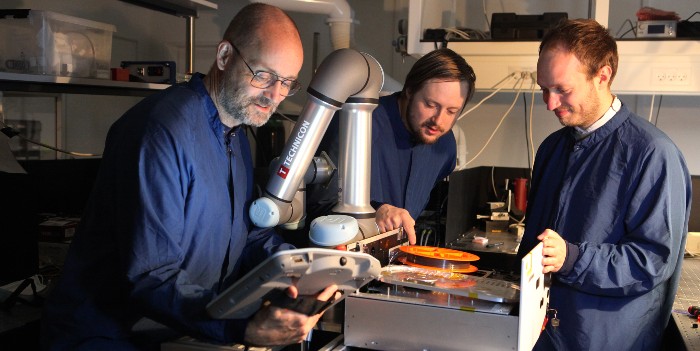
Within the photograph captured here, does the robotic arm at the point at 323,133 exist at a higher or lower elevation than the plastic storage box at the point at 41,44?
lower

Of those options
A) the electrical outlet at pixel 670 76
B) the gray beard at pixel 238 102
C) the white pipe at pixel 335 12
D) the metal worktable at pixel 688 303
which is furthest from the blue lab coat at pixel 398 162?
the electrical outlet at pixel 670 76

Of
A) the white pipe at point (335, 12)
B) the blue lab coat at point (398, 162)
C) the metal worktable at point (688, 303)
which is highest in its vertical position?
the white pipe at point (335, 12)

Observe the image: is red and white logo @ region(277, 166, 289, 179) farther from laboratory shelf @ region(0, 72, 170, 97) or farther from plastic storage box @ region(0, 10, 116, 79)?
plastic storage box @ region(0, 10, 116, 79)

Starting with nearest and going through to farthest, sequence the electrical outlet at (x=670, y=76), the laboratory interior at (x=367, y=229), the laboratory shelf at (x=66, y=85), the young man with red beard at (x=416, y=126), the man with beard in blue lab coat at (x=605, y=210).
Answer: the laboratory interior at (x=367, y=229)
the man with beard in blue lab coat at (x=605, y=210)
the young man with red beard at (x=416, y=126)
the laboratory shelf at (x=66, y=85)
the electrical outlet at (x=670, y=76)

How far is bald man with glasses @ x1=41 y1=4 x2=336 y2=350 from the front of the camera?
1.17 m

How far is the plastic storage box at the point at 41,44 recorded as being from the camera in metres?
2.17

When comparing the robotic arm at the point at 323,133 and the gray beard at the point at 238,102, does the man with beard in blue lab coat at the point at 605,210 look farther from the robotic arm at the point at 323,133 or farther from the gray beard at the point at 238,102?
the gray beard at the point at 238,102

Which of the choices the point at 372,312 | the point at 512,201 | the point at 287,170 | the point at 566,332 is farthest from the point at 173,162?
the point at 512,201

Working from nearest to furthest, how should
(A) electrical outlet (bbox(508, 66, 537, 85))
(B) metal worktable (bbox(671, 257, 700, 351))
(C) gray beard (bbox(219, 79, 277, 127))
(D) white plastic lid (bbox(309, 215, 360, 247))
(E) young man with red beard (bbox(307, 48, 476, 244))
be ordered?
(D) white plastic lid (bbox(309, 215, 360, 247)) → (C) gray beard (bbox(219, 79, 277, 127)) → (B) metal worktable (bbox(671, 257, 700, 351)) → (E) young man with red beard (bbox(307, 48, 476, 244)) → (A) electrical outlet (bbox(508, 66, 537, 85))

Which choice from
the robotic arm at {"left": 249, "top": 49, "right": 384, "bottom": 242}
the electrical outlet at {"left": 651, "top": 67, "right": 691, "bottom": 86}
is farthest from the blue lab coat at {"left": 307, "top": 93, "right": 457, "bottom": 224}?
the electrical outlet at {"left": 651, "top": 67, "right": 691, "bottom": 86}

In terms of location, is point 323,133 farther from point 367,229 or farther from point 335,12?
point 335,12

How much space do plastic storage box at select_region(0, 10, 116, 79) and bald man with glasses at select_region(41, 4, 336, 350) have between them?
1006mm

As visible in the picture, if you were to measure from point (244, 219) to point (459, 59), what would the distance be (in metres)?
0.78

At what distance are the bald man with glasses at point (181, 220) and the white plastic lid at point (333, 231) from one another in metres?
0.19
